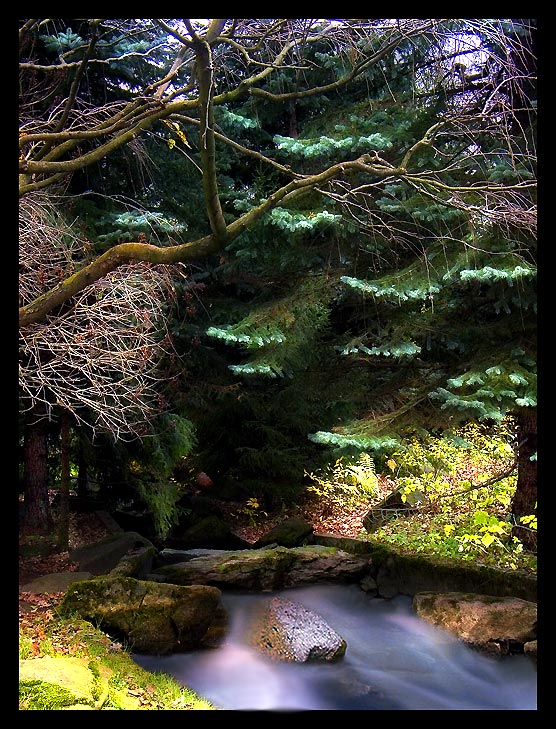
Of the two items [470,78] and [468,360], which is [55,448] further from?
[470,78]

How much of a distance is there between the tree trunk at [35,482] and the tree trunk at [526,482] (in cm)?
523

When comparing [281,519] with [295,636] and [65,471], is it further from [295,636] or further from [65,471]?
[65,471]

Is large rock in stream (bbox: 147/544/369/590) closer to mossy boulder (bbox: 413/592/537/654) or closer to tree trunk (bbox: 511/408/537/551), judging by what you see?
mossy boulder (bbox: 413/592/537/654)

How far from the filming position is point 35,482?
6691 mm

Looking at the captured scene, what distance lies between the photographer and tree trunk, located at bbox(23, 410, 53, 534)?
6.65 meters

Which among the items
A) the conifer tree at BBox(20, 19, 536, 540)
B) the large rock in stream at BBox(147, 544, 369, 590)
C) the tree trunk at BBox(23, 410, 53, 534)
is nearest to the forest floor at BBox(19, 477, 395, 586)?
the tree trunk at BBox(23, 410, 53, 534)

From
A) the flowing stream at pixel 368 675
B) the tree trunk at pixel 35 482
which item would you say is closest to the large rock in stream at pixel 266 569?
the flowing stream at pixel 368 675

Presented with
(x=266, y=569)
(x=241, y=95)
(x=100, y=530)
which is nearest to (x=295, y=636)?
(x=266, y=569)

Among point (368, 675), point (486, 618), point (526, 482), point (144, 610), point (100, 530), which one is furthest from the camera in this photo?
point (100, 530)

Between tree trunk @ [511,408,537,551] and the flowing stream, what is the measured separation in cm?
126

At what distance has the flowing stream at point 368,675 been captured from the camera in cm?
490

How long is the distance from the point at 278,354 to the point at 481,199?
2.90m

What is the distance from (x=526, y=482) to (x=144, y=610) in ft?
13.2

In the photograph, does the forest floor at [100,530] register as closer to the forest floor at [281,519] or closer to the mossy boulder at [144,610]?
the forest floor at [281,519]
